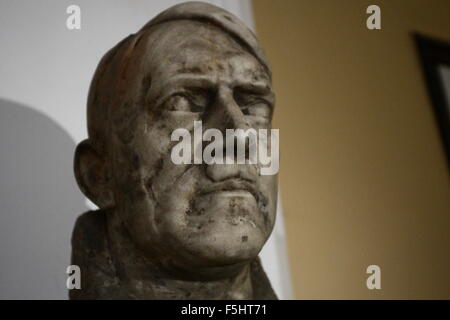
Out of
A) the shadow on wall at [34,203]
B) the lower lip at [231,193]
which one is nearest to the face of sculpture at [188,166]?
the lower lip at [231,193]

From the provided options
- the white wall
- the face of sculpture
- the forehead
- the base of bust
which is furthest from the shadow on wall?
the forehead

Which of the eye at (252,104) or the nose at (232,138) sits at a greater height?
the eye at (252,104)

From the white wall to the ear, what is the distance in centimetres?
37

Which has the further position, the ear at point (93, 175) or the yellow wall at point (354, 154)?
the yellow wall at point (354, 154)

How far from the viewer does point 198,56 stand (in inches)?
40.9

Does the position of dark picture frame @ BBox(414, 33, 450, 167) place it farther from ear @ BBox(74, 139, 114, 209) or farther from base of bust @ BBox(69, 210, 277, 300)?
ear @ BBox(74, 139, 114, 209)

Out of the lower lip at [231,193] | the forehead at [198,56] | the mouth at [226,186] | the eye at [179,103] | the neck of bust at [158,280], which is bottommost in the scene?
the neck of bust at [158,280]

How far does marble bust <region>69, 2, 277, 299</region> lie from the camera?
3.22ft

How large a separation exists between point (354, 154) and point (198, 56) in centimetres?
97

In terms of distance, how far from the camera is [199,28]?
42.9 inches

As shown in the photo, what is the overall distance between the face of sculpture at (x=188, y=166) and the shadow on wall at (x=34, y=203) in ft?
1.57

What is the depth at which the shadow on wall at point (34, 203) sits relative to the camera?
1.43 meters

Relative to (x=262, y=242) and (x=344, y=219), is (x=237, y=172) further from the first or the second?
(x=344, y=219)

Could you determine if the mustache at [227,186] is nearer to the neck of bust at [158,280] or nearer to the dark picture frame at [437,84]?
the neck of bust at [158,280]
